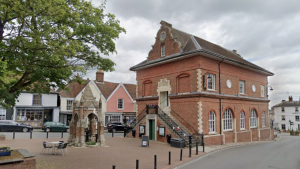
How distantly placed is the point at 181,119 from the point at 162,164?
9.43 m

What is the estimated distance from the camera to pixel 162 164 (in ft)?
35.8

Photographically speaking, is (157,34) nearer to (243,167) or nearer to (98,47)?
(98,47)

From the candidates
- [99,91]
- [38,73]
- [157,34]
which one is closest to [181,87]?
[157,34]

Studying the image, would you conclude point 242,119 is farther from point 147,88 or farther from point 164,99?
point 147,88

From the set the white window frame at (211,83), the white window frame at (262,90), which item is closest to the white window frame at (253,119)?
the white window frame at (262,90)

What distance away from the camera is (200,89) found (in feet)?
61.8

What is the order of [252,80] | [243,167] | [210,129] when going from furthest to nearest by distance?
1. [252,80]
2. [210,129]
3. [243,167]

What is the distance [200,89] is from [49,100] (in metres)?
27.5

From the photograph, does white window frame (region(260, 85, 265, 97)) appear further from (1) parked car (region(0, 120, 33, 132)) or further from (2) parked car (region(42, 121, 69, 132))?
(1) parked car (region(0, 120, 33, 132))

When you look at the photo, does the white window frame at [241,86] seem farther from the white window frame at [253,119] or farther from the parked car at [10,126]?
the parked car at [10,126]

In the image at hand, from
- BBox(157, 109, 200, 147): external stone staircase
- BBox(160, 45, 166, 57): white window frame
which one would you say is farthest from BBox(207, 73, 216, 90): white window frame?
BBox(160, 45, 166, 57): white window frame

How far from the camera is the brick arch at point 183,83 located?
20.0 m

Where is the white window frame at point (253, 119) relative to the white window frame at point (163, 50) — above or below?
below

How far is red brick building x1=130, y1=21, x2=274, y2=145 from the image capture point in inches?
756
